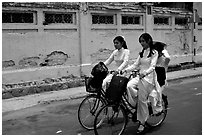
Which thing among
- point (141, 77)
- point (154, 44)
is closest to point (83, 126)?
point (141, 77)

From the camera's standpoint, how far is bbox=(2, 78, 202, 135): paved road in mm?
5413

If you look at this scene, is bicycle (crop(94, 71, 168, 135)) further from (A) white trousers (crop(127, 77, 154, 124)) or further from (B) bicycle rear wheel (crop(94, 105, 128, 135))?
(A) white trousers (crop(127, 77, 154, 124))

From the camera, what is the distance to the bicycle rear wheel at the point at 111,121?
496 cm

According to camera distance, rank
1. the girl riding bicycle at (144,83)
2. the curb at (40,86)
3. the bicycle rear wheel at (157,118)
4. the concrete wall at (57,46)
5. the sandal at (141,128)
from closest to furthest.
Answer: the girl riding bicycle at (144,83)
the sandal at (141,128)
the bicycle rear wheel at (157,118)
the curb at (40,86)
the concrete wall at (57,46)

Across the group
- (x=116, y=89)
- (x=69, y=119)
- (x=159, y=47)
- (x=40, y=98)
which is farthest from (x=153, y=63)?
(x=40, y=98)

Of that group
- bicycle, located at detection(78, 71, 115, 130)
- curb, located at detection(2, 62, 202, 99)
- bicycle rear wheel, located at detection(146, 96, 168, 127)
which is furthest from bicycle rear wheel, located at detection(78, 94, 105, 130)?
curb, located at detection(2, 62, 202, 99)

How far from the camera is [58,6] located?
31.7 feet

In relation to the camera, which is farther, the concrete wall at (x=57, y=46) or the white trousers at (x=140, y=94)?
the concrete wall at (x=57, y=46)

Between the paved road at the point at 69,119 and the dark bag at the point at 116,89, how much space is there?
763mm

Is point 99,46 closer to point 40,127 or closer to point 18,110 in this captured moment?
point 18,110

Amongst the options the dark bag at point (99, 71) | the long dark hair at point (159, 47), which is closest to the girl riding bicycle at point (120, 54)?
the dark bag at point (99, 71)

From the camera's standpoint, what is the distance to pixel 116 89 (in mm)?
4891

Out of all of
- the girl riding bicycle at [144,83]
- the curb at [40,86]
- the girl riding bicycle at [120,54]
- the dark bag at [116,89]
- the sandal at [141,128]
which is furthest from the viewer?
the curb at [40,86]

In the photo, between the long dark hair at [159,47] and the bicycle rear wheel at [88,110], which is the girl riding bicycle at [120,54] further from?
the long dark hair at [159,47]
